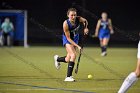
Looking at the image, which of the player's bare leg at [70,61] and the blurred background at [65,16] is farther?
the blurred background at [65,16]

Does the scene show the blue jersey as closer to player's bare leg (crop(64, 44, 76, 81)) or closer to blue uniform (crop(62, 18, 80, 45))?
blue uniform (crop(62, 18, 80, 45))

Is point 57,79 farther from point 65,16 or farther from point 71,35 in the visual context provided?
point 65,16

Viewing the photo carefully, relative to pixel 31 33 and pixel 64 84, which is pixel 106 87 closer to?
pixel 64 84

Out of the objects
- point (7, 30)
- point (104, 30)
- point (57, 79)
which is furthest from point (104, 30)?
point (57, 79)

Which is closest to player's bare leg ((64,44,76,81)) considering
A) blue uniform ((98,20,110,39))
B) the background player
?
blue uniform ((98,20,110,39))

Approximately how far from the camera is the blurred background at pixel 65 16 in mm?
35250

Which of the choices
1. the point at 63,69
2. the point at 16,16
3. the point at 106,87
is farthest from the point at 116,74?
the point at 16,16

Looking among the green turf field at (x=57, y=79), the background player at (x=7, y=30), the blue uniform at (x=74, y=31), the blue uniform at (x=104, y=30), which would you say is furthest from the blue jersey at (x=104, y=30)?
the blue uniform at (x=74, y=31)

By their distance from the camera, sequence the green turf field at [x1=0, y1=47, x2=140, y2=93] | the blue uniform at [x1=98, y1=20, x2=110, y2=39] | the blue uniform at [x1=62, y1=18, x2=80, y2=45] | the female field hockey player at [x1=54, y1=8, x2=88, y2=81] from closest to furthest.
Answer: the green turf field at [x1=0, y1=47, x2=140, y2=93], the female field hockey player at [x1=54, y1=8, x2=88, y2=81], the blue uniform at [x1=62, y1=18, x2=80, y2=45], the blue uniform at [x1=98, y1=20, x2=110, y2=39]

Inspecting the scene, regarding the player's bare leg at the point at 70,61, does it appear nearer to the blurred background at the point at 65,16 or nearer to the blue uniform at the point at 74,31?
the blue uniform at the point at 74,31

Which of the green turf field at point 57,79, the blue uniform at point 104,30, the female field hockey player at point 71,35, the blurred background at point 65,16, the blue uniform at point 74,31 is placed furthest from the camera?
the blurred background at point 65,16

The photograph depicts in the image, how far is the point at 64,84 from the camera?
1263 centimetres

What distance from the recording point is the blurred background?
116 ft

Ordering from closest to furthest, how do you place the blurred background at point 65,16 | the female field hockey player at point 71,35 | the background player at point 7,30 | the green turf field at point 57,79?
the green turf field at point 57,79 → the female field hockey player at point 71,35 → the background player at point 7,30 → the blurred background at point 65,16
